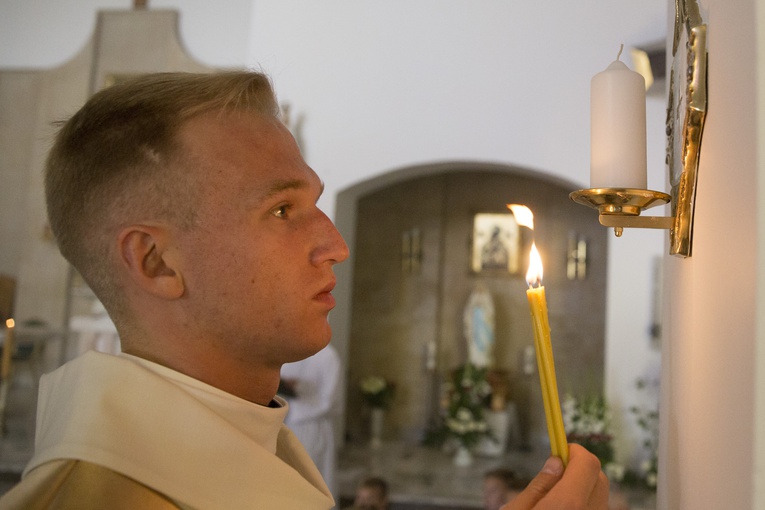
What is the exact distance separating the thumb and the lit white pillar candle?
1.49ft

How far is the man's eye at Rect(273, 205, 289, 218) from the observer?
1.13 metres

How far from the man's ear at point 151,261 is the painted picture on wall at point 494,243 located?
8924 mm

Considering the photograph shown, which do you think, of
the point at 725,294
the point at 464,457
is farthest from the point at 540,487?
the point at 464,457

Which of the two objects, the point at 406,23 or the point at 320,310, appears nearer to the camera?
the point at 320,310

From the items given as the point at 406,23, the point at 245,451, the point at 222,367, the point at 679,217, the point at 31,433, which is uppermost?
the point at 406,23

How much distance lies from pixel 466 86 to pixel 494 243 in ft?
10.5

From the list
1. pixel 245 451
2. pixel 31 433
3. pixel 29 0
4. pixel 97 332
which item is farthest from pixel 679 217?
pixel 29 0

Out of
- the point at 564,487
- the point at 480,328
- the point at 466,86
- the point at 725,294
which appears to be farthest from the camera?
the point at 480,328

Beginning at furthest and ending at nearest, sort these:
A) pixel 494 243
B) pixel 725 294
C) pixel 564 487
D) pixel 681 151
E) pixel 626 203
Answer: pixel 494 243
pixel 626 203
pixel 681 151
pixel 564 487
pixel 725 294

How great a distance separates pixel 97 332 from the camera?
8727 millimetres

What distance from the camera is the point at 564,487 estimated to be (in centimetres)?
96

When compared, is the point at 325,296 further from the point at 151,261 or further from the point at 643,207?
the point at 643,207

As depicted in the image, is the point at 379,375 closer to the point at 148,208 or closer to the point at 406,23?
the point at 406,23

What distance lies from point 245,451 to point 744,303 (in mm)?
663
